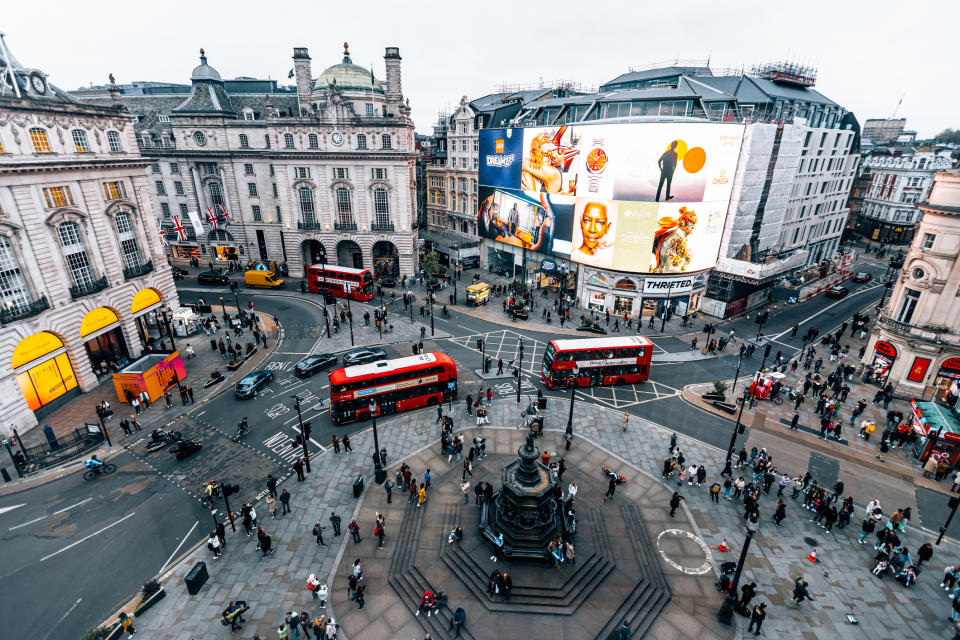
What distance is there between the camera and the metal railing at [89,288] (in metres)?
32.9

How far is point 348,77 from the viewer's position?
197ft

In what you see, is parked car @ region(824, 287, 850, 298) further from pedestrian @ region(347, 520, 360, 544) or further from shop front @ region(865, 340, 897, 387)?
pedestrian @ region(347, 520, 360, 544)

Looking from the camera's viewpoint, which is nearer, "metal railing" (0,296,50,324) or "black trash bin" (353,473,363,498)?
"black trash bin" (353,473,363,498)

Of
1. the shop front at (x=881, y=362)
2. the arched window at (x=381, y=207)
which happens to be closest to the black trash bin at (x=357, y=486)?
the arched window at (x=381, y=207)

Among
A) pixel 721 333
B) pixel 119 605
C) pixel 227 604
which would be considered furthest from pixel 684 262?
pixel 119 605

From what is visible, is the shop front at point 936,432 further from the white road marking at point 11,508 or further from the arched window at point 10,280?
the arched window at point 10,280

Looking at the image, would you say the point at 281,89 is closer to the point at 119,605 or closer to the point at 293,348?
the point at 293,348

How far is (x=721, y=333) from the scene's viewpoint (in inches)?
1875

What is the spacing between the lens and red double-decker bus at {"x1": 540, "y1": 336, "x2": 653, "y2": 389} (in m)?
35.3

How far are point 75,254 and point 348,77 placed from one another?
41.2 m

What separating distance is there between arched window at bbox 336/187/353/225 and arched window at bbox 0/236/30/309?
3393 centimetres

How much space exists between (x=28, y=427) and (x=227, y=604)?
22.9m

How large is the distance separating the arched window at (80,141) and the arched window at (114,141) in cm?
199

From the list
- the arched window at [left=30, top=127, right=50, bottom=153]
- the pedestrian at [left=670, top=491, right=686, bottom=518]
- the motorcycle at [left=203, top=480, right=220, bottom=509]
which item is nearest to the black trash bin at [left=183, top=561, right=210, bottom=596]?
the motorcycle at [left=203, top=480, right=220, bottom=509]
